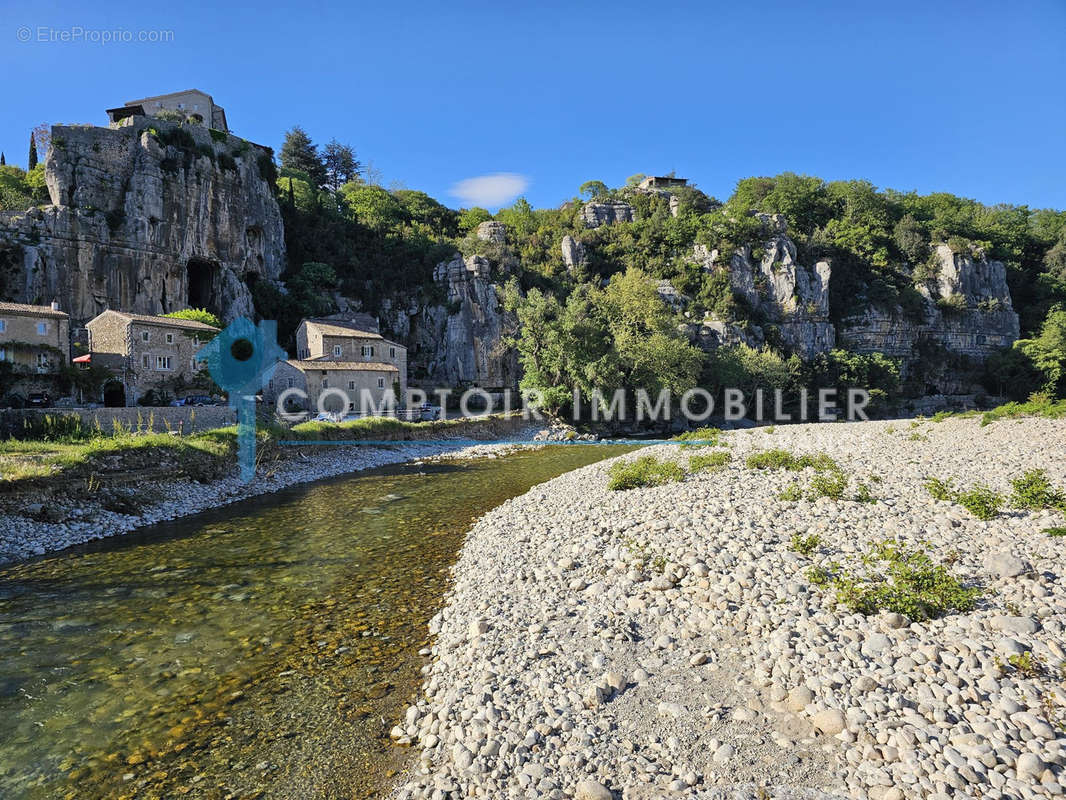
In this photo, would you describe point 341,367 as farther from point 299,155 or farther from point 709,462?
point 299,155

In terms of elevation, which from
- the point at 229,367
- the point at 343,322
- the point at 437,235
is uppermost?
the point at 437,235

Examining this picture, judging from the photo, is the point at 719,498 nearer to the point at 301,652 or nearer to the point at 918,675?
the point at 918,675

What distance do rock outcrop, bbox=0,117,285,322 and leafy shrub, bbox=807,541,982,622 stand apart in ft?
173

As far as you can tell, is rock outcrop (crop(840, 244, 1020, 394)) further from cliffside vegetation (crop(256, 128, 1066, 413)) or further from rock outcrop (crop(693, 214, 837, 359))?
rock outcrop (crop(693, 214, 837, 359))

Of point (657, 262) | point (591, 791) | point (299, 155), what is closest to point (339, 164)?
point (299, 155)

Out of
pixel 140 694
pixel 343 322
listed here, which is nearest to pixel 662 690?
→ pixel 140 694

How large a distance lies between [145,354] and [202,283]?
20942 millimetres

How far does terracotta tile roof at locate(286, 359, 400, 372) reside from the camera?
130 ft

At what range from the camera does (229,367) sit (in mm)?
42156

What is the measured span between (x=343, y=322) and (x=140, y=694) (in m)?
47.0

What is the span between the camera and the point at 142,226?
1761 inches

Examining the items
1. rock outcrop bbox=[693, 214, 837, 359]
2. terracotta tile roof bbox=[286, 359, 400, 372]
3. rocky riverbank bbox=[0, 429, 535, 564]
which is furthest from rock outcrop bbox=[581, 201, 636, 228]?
rocky riverbank bbox=[0, 429, 535, 564]

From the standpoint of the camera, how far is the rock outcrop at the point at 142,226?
40.7 meters

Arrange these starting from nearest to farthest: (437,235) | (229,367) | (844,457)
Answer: (844,457)
(229,367)
(437,235)
